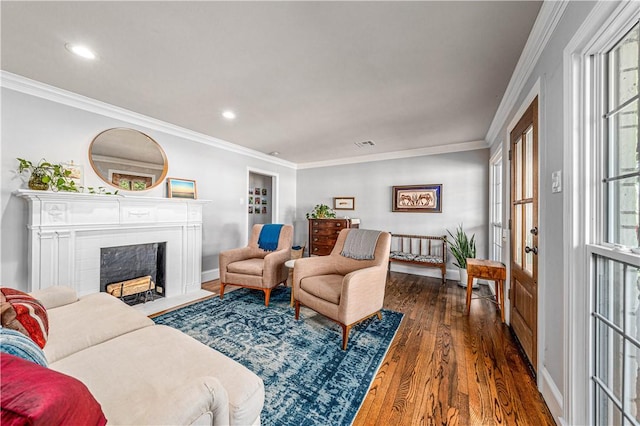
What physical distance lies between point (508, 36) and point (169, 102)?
306 centimetres

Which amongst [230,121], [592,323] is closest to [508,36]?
[592,323]

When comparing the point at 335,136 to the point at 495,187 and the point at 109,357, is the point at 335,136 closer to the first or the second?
the point at 495,187

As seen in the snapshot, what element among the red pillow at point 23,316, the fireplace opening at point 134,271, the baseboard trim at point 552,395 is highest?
the red pillow at point 23,316

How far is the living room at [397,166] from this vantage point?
1.19 m

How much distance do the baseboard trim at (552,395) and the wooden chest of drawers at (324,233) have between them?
3381mm

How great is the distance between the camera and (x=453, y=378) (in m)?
1.65

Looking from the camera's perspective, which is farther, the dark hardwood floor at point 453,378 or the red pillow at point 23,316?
the dark hardwood floor at point 453,378

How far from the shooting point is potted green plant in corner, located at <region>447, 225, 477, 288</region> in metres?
3.68

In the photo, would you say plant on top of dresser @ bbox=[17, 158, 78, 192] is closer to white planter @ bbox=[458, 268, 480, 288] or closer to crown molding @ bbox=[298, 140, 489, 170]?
crown molding @ bbox=[298, 140, 489, 170]

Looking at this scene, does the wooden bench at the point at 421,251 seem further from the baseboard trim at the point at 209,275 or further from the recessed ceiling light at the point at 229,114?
the recessed ceiling light at the point at 229,114

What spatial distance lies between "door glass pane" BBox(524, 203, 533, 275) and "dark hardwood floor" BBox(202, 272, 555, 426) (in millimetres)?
711

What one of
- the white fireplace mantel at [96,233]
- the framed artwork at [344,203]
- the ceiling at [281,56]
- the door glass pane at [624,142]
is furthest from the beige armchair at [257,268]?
the door glass pane at [624,142]

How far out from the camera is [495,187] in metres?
3.56

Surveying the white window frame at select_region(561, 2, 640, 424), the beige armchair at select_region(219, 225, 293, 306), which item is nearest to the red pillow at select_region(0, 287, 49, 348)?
the beige armchair at select_region(219, 225, 293, 306)
